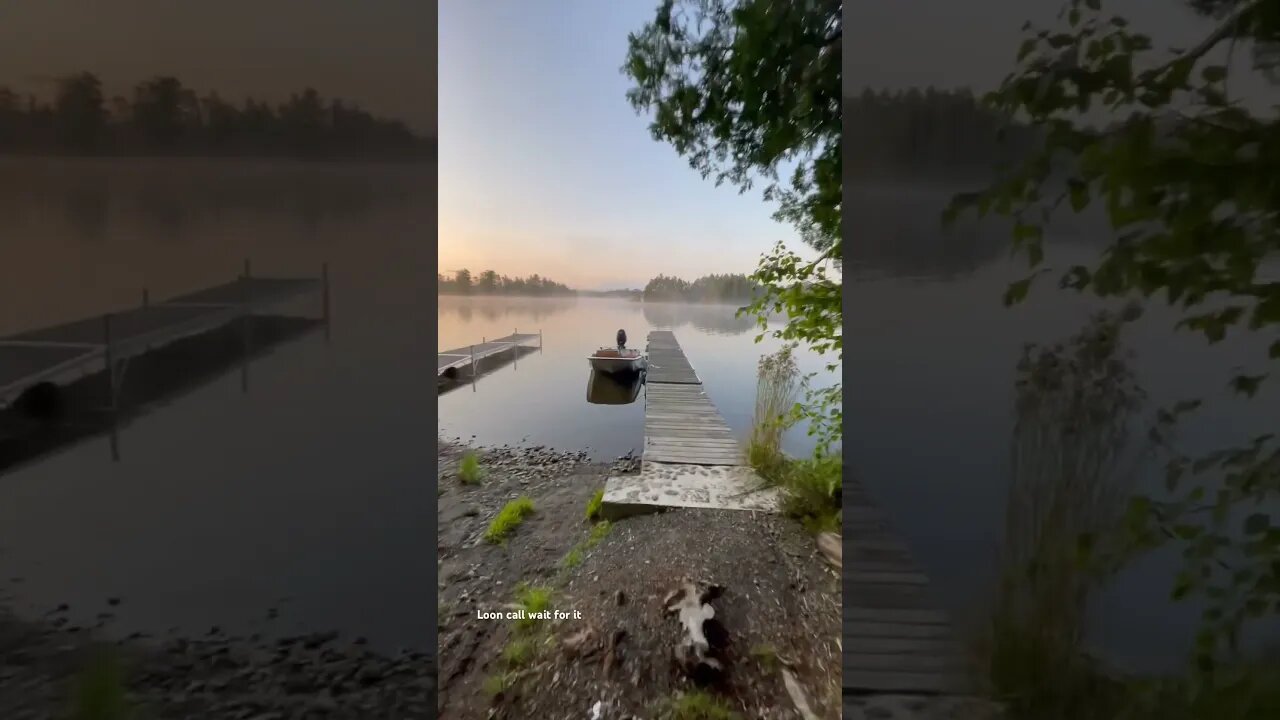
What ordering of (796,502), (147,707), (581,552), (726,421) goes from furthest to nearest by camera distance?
1. (726,421)
2. (796,502)
3. (581,552)
4. (147,707)

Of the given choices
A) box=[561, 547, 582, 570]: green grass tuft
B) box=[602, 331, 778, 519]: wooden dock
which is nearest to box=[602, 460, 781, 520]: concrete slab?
box=[602, 331, 778, 519]: wooden dock

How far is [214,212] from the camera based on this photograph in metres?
0.69

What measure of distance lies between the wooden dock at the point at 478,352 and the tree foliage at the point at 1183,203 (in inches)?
35.3

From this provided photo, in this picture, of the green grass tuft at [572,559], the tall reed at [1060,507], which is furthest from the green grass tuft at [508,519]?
the tall reed at [1060,507]

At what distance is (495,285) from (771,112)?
666 mm

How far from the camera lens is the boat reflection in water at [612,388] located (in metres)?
1.22

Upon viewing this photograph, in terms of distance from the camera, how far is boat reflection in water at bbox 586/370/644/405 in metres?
1.22

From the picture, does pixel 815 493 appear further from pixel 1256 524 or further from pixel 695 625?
pixel 1256 524

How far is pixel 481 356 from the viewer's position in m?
1.13

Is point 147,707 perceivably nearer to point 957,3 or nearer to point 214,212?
point 214,212

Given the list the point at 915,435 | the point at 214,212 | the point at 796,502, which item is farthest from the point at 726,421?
the point at 214,212

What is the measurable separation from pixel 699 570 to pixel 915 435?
596 millimetres

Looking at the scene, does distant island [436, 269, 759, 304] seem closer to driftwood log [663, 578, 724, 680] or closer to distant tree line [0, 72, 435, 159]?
distant tree line [0, 72, 435, 159]

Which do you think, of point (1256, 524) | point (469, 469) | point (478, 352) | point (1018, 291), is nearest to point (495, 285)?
point (478, 352)
